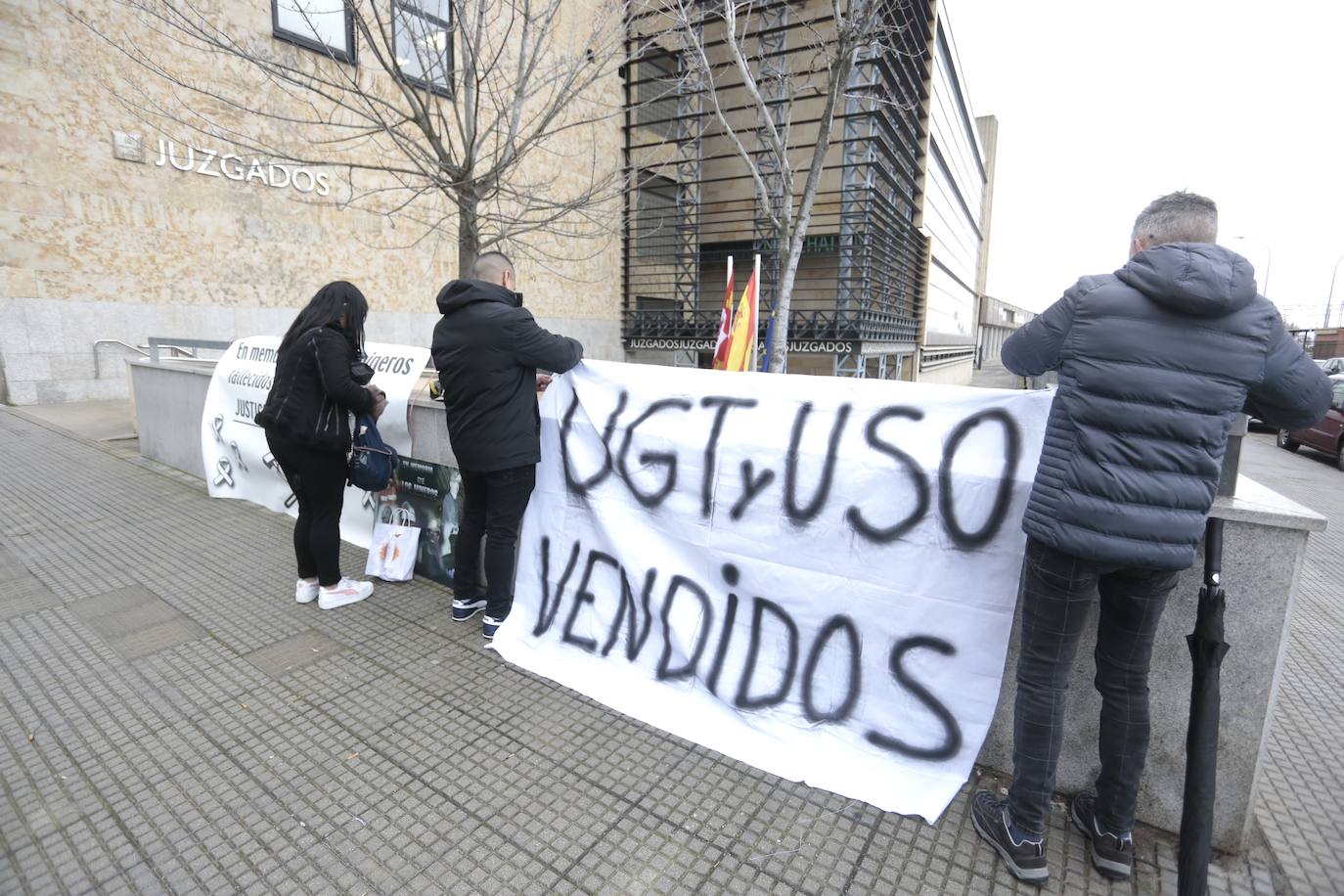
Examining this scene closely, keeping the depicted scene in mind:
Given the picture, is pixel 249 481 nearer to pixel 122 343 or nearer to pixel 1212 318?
pixel 1212 318

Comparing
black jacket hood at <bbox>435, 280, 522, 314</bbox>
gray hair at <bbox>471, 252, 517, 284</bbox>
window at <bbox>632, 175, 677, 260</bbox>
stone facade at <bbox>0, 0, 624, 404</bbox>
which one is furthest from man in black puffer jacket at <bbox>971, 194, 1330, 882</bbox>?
window at <bbox>632, 175, 677, 260</bbox>

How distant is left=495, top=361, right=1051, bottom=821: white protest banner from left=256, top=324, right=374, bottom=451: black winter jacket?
3.69 feet

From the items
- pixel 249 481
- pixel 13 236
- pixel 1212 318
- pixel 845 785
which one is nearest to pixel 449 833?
pixel 845 785

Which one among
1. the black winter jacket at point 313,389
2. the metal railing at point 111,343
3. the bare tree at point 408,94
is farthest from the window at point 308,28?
the black winter jacket at point 313,389

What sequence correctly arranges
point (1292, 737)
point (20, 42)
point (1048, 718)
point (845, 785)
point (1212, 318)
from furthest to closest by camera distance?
1. point (20, 42)
2. point (1292, 737)
3. point (845, 785)
4. point (1048, 718)
5. point (1212, 318)

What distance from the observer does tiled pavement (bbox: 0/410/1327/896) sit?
2.21 meters

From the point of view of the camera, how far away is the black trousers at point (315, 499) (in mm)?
3791

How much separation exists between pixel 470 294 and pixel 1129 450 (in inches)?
108

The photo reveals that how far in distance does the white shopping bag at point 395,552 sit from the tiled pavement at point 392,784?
1.12ft

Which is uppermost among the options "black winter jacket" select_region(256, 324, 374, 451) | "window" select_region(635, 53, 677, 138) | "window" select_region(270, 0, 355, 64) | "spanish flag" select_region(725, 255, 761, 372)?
"window" select_region(635, 53, 677, 138)

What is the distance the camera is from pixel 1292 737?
3064 mm

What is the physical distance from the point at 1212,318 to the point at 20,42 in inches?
585

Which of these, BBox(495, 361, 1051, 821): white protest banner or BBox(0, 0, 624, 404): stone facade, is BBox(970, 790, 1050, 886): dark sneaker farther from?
BBox(0, 0, 624, 404): stone facade

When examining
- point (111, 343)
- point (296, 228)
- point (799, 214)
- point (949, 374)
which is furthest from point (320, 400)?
point (949, 374)
